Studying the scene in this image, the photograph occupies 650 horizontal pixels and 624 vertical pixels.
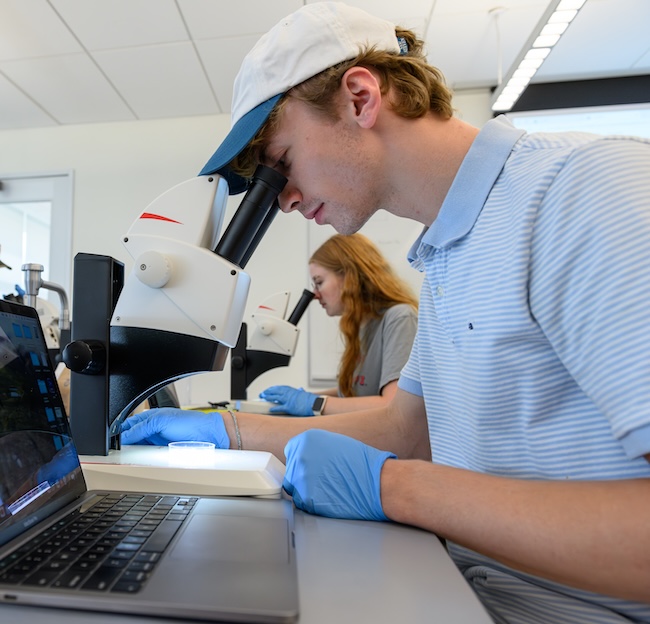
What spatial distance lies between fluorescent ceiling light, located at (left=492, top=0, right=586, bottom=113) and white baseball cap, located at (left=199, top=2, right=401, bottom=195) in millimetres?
1779

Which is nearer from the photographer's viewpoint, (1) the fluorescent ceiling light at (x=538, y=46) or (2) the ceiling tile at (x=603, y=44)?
(1) the fluorescent ceiling light at (x=538, y=46)

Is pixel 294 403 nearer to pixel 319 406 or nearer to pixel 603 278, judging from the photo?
pixel 319 406

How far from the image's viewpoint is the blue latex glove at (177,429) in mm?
964

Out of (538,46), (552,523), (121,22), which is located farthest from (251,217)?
(121,22)

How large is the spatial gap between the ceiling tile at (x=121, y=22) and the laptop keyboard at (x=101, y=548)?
2.69 meters

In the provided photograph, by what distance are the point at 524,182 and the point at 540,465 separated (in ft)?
1.20

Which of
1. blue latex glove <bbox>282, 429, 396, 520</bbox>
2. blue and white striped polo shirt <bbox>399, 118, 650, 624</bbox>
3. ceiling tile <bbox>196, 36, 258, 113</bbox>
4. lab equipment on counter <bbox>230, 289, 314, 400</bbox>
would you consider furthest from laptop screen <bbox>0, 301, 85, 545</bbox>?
ceiling tile <bbox>196, 36, 258, 113</bbox>

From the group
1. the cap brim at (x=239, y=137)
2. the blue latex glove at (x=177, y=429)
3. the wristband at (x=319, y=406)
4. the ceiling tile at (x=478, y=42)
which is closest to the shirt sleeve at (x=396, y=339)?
the wristband at (x=319, y=406)

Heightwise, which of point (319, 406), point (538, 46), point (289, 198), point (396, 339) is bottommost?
point (319, 406)

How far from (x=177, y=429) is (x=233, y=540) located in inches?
20.7

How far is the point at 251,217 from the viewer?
77 centimetres

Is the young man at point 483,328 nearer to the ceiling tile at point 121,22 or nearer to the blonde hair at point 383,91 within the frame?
the blonde hair at point 383,91

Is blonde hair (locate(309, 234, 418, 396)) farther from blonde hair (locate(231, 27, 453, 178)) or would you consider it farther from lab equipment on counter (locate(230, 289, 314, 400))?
blonde hair (locate(231, 27, 453, 178))

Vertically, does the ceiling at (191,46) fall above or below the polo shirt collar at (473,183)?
above
